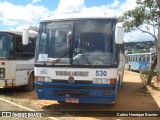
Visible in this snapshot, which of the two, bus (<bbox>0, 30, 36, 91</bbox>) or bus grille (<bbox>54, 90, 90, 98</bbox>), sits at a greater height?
bus (<bbox>0, 30, 36, 91</bbox>)

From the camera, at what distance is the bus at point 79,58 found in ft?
33.2

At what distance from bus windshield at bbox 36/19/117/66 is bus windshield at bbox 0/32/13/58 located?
10.2ft

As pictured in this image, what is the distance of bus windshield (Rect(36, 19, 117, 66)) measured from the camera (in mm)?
10219

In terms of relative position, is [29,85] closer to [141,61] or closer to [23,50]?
[23,50]

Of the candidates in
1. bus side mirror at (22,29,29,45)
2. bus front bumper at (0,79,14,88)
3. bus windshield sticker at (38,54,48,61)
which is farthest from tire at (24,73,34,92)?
bus windshield sticker at (38,54,48,61)

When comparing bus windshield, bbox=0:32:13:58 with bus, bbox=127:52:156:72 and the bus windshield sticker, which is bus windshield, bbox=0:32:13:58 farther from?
bus, bbox=127:52:156:72

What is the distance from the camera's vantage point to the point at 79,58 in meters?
10.3

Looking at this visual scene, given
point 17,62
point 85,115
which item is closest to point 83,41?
point 85,115

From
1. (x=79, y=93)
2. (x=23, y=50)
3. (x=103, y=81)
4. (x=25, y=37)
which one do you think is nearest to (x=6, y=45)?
(x=23, y=50)

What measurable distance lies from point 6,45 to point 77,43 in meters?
4.31

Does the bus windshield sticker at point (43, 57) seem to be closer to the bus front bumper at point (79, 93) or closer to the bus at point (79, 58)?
the bus at point (79, 58)

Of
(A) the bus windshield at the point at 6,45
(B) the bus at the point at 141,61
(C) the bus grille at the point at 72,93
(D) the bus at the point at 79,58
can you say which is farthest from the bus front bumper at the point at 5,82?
(B) the bus at the point at 141,61

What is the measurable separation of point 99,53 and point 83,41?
66cm

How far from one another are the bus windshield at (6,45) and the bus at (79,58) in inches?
122
